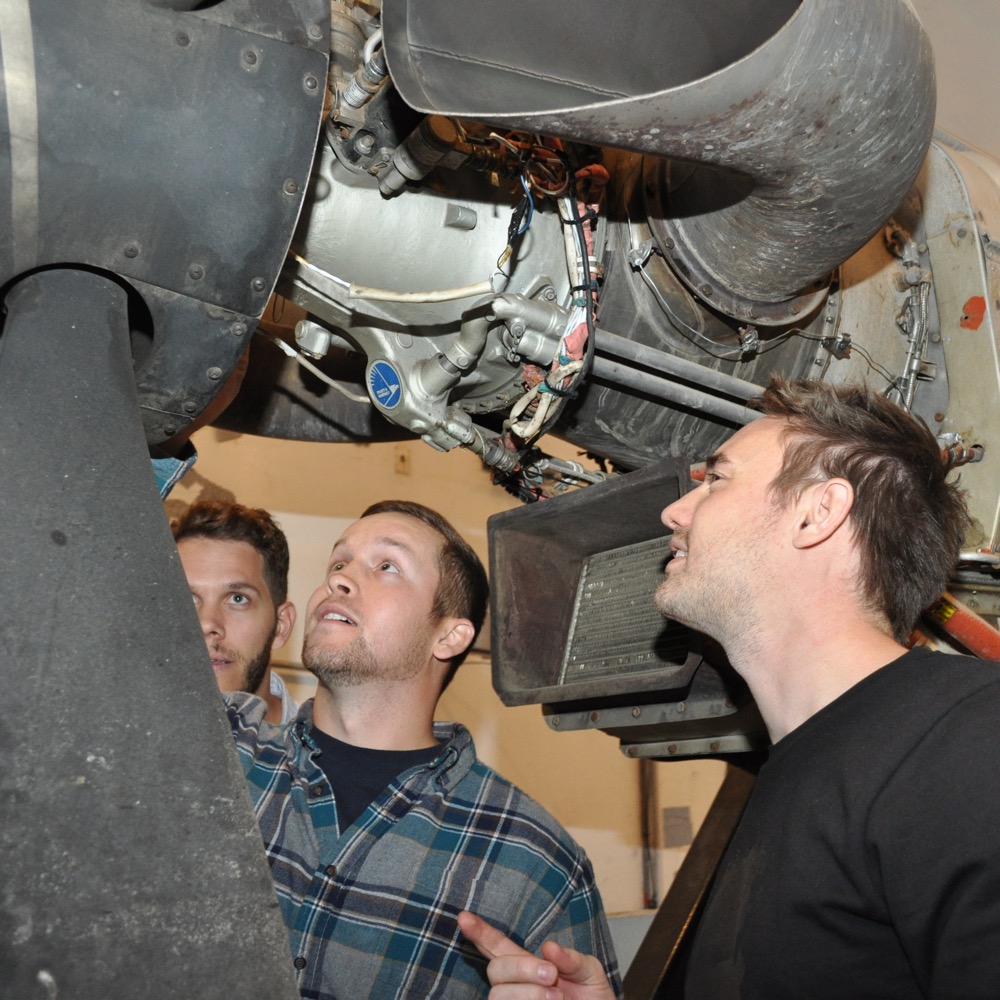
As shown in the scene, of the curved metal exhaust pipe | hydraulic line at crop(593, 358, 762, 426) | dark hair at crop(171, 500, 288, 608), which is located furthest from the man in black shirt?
dark hair at crop(171, 500, 288, 608)

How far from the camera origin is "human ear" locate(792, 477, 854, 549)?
64.1 inches

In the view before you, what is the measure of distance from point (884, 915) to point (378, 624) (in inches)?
48.8

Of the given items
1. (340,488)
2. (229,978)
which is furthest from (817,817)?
(340,488)

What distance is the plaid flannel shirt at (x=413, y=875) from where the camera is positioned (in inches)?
72.9

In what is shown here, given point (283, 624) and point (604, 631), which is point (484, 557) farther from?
point (604, 631)

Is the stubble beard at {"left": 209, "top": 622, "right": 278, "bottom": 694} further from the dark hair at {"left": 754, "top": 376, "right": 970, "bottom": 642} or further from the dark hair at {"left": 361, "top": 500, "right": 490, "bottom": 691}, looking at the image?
the dark hair at {"left": 754, "top": 376, "right": 970, "bottom": 642}

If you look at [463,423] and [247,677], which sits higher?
[463,423]

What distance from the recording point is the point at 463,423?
188 centimetres

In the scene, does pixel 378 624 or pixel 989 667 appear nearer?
pixel 989 667

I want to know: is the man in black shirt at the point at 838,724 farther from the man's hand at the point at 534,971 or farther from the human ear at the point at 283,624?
the human ear at the point at 283,624

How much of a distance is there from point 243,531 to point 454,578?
0.73 m

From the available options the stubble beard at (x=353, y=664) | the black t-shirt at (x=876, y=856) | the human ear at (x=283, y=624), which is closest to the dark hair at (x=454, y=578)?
the stubble beard at (x=353, y=664)

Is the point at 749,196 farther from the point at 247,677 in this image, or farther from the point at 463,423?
the point at 247,677

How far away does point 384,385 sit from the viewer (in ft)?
6.15
